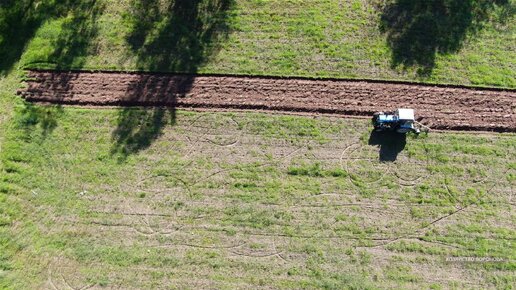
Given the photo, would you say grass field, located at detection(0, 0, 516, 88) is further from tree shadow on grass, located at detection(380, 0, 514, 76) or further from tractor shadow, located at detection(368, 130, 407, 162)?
tractor shadow, located at detection(368, 130, 407, 162)

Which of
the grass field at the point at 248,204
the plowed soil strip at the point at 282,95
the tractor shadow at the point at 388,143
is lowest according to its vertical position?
the grass field at the point at 248,204

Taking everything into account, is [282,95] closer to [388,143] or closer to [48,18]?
[388,143]

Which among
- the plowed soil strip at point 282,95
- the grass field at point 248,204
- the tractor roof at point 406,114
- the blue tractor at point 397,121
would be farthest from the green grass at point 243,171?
the tractor roof at point 406,114

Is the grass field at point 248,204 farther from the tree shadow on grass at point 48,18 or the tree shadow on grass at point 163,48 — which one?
the tree shadow on grass at point 48,18

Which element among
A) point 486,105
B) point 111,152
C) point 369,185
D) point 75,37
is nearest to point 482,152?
point 486,105

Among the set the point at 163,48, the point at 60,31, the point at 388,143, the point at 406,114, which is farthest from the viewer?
the point at 60,31

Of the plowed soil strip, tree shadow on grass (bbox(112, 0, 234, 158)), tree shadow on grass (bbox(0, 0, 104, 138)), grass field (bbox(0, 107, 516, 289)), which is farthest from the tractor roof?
tree shadow on grass (bbox(0, 0, 104, 138))

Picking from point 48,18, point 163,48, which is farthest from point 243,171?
point 48,18
